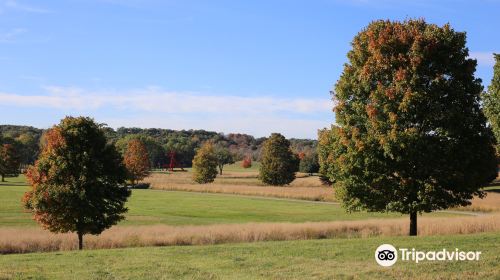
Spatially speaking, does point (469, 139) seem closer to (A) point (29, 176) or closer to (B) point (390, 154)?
(B) point (390, 154)

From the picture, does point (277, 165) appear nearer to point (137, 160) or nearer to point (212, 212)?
point (137, 160)

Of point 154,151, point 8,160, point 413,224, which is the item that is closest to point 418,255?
point 413,224

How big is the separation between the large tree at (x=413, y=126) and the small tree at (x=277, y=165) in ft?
242

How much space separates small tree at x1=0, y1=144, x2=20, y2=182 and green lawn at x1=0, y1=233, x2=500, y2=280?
10306cm

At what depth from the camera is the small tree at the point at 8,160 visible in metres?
113

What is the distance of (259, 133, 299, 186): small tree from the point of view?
9725 centimetres

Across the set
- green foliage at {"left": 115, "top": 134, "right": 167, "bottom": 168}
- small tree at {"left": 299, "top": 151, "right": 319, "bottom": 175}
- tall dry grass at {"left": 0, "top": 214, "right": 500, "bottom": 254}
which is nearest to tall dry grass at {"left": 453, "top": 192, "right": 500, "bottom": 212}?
tall dry grass at {"left": 0, "top": 214, "right": 500, "bottom": 254}

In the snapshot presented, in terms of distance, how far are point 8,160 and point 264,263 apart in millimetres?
113622

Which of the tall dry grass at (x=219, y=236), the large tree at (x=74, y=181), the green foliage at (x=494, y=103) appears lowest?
the tall dry grass at (x=219, y=236)

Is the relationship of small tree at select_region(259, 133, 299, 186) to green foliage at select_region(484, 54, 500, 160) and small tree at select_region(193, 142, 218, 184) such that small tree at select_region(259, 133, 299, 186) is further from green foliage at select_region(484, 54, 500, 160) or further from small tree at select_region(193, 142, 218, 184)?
green foliage at select_region(484, 54, 500, 160)

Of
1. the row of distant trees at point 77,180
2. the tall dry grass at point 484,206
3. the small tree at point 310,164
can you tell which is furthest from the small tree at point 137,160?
the row of distant trees at point 77,180

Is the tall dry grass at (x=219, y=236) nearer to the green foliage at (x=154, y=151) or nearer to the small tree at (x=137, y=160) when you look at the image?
the small tree at (x=137, y=160)

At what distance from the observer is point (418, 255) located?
15.5 meters

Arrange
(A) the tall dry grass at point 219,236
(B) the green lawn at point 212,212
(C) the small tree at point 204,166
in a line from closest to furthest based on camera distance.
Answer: (A) the tall dry grass at point 219,236 < (B) the green lawn at point 212,212 < (C) the small tree at point 204,166
